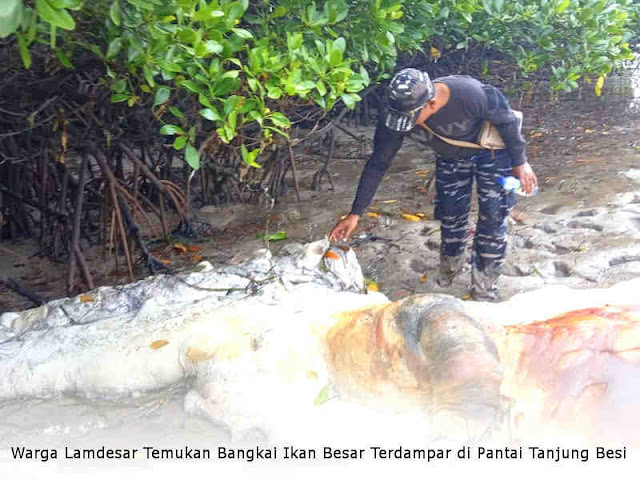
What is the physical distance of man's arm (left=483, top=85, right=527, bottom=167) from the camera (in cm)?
343

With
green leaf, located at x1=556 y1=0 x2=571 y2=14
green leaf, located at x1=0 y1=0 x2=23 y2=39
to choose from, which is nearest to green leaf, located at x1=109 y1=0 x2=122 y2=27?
green leaf, located at x1=0 y1=0 x2=23 y2=39

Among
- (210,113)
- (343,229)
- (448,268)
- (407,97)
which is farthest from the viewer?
(448,268)

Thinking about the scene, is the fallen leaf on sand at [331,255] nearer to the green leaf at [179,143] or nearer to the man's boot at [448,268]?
the green leaf at [179,143]

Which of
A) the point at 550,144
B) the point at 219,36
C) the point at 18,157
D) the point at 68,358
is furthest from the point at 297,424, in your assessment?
the point at 550,144

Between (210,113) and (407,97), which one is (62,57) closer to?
(210,113)

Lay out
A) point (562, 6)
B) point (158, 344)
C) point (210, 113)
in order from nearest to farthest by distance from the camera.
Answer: point (158, 344) → point (210, 113) → point (562, 6)

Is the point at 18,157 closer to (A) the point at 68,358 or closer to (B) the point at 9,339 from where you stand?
(B) the point at 9,339

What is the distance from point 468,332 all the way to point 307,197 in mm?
4009

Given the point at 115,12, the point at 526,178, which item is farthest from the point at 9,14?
the point at 526,178

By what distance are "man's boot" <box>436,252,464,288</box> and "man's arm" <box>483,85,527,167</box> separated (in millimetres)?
863

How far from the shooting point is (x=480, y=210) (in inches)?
150

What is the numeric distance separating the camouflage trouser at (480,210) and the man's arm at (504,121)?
0.40ft

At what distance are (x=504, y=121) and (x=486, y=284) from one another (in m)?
1.00

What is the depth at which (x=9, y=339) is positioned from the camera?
2711 millimetres
